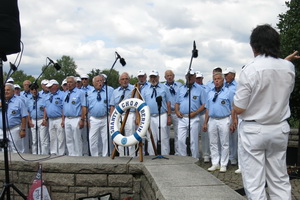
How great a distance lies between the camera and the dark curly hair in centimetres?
310

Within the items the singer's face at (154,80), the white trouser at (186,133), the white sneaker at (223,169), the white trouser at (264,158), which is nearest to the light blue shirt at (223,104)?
the white trouser at (186,133)

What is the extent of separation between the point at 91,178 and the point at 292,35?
4.25 m

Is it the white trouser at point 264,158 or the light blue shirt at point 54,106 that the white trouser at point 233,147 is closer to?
the light blue shirt at point 54,106

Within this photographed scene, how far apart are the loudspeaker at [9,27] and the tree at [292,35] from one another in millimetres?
4458

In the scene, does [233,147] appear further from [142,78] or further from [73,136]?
[73,136]

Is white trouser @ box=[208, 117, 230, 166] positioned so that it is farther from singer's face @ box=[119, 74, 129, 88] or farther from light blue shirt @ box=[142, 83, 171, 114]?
singer's face @ box=[119, 74, 129, 88]

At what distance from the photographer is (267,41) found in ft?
10.2

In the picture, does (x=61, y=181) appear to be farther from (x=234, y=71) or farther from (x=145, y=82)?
(x=234, y=71)

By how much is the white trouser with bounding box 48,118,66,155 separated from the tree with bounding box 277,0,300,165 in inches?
221

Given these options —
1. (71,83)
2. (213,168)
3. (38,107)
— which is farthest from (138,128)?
(38,107)

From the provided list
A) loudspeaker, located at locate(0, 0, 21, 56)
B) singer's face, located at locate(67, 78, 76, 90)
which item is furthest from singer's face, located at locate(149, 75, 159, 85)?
loudspeaker, located at locate(0, 0, 21, 56)

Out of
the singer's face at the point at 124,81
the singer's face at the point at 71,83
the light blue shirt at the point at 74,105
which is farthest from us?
the singer's face at the point at 71,83

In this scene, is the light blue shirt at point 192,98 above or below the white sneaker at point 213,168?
above

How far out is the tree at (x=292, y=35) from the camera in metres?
5.96
